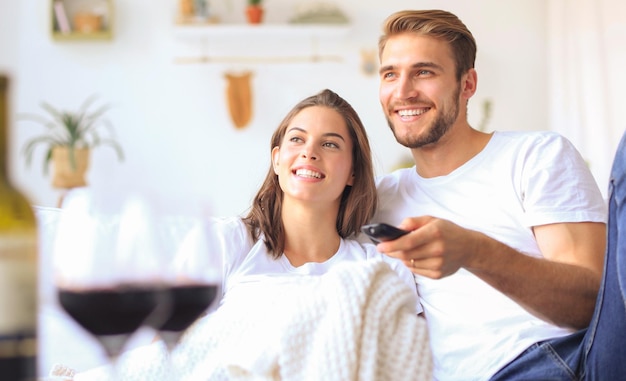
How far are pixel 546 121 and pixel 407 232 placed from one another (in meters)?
4.56

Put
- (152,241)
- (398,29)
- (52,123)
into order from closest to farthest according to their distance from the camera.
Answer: (152,241) < (398,29) < (52,123)

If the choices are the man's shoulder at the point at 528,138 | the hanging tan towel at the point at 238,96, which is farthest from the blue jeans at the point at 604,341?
the hanging tan towel at the point at 238,96

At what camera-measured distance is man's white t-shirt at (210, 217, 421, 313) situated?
1865 millimetres

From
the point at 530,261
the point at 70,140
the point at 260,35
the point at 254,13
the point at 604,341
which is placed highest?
the point at 254,13

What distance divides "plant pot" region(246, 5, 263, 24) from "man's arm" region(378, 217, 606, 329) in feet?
12.0

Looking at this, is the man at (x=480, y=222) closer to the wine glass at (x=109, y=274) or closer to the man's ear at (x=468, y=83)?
the man's ear at (x=468, y=83)

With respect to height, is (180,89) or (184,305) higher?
(180,89)

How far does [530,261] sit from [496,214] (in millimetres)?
350

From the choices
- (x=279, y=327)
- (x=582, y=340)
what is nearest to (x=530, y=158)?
(x=582, y=340)

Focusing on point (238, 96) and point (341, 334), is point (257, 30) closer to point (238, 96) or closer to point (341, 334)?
point (238, 96)

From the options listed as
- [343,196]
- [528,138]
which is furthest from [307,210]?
[528,138]

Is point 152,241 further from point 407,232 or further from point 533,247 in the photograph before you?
point 533,247

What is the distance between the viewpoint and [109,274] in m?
0.70

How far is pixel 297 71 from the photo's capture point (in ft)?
17.3
